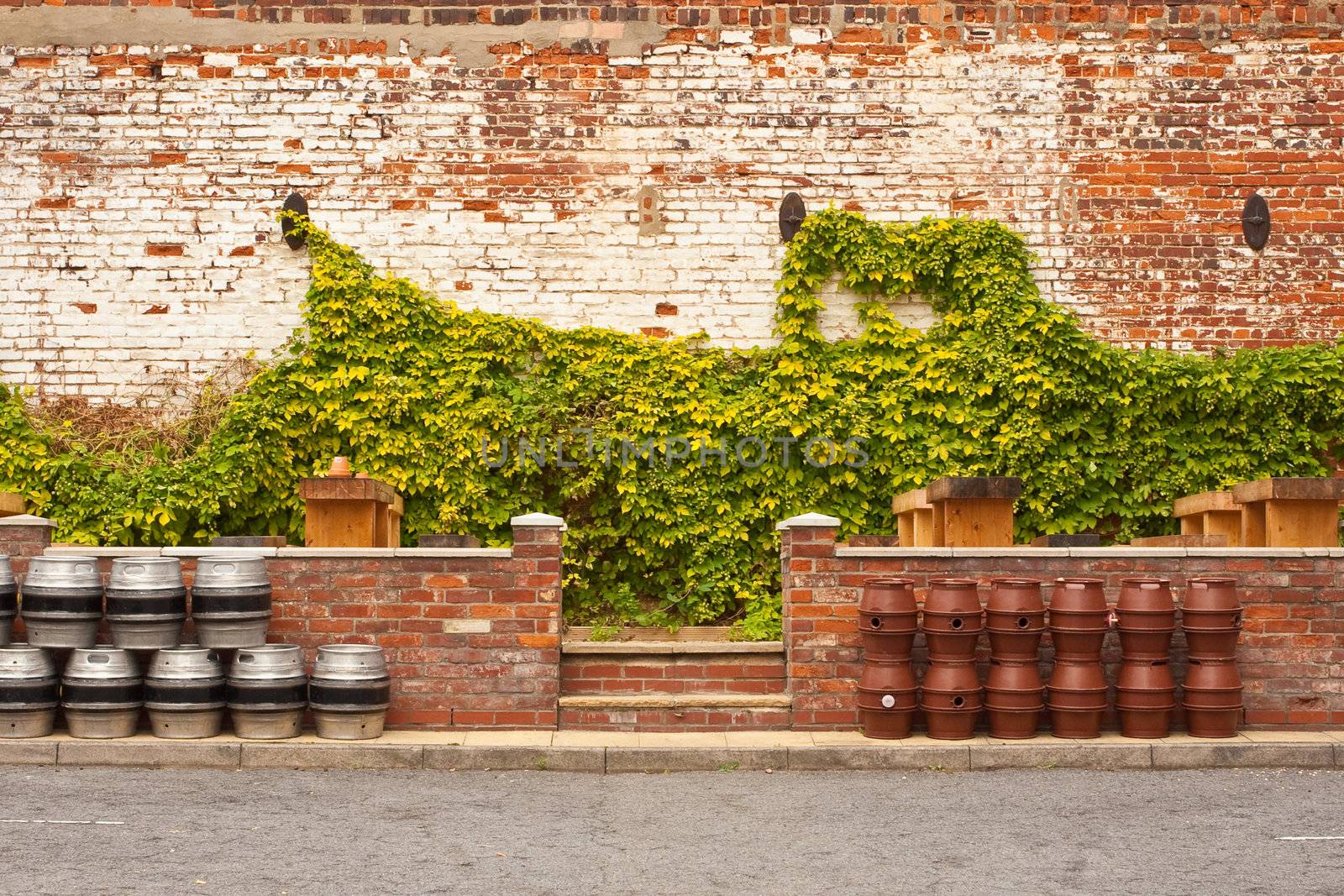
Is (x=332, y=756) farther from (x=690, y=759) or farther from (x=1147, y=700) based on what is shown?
(x=1147, y=700)

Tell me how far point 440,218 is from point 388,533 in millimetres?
2884

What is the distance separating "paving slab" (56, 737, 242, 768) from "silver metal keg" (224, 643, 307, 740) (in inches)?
7.5

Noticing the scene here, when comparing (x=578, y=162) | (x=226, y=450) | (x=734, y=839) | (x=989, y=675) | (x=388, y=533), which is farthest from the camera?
(x=578, y=162)

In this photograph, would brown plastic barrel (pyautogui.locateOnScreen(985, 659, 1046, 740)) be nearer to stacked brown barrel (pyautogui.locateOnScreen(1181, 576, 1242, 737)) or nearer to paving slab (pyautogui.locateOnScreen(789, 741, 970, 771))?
paving slab (pyautogui.locateOnScreen(789, 741, 970, 771))

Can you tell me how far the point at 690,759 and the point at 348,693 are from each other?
1859 mm

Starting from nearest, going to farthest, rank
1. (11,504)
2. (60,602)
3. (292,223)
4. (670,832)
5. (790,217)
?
(670,832), (60,602), (11,504), (292,223), (790,217)

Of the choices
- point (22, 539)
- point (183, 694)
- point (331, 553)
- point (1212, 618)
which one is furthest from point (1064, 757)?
point (22, 539)

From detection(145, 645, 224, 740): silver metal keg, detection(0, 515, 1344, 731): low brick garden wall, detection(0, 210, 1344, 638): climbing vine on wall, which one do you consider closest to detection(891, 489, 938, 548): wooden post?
detection(0, 210, 1344, 638): climbing vine on wall

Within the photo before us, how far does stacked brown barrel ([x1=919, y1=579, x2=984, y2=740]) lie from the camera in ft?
23.4

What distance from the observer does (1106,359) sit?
1005 centimetres

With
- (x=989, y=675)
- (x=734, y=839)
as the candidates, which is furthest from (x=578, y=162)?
(x=734, y=839)

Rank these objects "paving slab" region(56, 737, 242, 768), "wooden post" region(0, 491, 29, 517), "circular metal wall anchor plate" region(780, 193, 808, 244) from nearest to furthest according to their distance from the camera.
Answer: "paving slab" region(56, 737, 242, 768)
"wooden post" region(0, 491, 29, 517)
"circular metal wall anchor plate" region(780, 193, 808, 244)

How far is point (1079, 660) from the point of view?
7164 millimetres

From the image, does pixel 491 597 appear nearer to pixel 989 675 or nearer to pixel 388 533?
pixel 388 533
